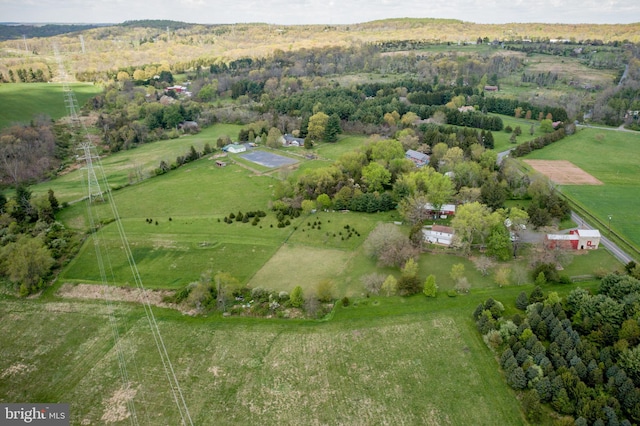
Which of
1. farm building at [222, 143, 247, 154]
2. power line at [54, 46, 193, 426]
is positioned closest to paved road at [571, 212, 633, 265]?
power line at [54, 46, 193, 426]

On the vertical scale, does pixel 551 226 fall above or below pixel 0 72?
below

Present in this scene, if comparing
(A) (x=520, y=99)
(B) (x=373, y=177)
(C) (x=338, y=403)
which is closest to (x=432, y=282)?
(C) (x=338, y=403)

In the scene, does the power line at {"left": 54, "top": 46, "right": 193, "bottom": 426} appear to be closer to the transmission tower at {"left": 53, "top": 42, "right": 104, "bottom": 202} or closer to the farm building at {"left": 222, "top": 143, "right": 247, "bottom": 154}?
the transmission tower at {"left": 53, "top": 42, "right": 104, "bottom": 202}

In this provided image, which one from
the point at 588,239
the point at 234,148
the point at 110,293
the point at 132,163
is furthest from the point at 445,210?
the point at 132,163

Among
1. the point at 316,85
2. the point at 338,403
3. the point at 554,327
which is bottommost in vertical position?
the point at 338,403

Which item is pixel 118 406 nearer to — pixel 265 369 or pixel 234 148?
pixel 265 369

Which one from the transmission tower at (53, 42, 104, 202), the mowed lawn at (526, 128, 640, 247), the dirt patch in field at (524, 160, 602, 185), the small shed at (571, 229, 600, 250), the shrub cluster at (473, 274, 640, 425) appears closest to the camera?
the shrub cluster at (473, 274, 640, 425)

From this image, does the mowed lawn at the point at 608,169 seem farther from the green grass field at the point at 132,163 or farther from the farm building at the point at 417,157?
the green grass field at the point at 132,163

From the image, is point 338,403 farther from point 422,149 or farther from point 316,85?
point 316,85
